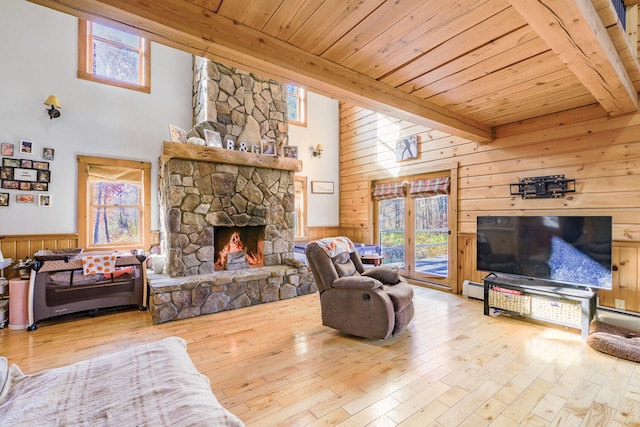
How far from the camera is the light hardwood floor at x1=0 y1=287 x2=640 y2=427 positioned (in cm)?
189

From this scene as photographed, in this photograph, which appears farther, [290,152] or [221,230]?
[290,152]

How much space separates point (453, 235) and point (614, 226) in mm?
1849

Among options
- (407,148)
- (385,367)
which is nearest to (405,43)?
(385,367)

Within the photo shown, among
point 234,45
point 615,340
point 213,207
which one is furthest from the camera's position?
point 213,207

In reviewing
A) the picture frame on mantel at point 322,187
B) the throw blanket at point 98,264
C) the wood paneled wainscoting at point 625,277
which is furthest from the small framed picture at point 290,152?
the wood paneled wainscoting at point 625,277

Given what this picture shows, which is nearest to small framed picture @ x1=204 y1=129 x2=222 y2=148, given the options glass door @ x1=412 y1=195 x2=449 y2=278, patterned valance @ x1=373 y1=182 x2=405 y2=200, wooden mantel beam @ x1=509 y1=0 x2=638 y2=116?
patterned valance @ x1=373 y1=182 x2=405 y2=200

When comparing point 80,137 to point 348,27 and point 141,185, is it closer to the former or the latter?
point 141,185

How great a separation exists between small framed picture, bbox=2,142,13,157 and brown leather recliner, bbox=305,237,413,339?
4016 millimetres

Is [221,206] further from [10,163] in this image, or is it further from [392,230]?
[392,230]

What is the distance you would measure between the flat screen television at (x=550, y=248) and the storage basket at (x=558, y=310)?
0.28 metres

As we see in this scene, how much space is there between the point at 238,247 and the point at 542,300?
4056mm

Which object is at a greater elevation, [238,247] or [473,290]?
[238,247]

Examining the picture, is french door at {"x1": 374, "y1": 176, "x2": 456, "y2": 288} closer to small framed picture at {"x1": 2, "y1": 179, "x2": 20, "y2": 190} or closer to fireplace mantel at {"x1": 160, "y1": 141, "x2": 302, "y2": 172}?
fireplace mantel at {"x1": 160, "y1": 141, "x2": 302, "y2": 172}

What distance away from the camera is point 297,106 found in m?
6.41
